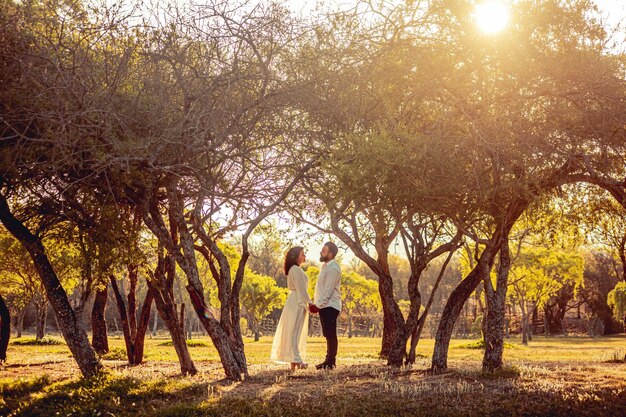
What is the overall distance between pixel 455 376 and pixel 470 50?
21.0 ft

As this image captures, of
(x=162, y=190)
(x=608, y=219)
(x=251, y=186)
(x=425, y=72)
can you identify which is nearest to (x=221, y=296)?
(x=251, y=186)

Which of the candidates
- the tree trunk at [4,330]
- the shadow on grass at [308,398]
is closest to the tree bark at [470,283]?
the shadow on grass at [308,398]

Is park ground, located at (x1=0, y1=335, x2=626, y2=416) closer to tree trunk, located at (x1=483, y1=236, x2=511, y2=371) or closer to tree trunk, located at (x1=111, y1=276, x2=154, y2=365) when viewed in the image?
tree trunk, located at (x1=483, y1=236, x2=511, y2=371)

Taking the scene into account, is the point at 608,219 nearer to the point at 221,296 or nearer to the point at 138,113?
the point at 221,296

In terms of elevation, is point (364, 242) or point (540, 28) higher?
point (540, 28)

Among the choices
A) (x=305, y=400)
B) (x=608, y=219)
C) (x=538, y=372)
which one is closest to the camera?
(x=305, y=400)

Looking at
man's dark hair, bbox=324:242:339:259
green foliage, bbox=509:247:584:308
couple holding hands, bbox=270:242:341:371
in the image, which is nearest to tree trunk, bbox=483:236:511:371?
couple holding hands, bbox=270:242:341:371

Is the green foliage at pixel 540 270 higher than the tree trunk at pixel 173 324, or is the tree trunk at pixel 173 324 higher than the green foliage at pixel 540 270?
the green foliage at pixel 540 270

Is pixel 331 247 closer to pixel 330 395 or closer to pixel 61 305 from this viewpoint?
pixel 330 395

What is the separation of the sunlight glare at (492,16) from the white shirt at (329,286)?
5.65 metres

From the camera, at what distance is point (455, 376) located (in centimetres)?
1334

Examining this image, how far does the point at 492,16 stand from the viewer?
12.5 metres

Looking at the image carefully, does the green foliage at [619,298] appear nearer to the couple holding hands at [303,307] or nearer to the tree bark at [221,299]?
the couple holding hands at [303,307]

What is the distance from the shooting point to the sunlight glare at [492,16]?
492 inches
